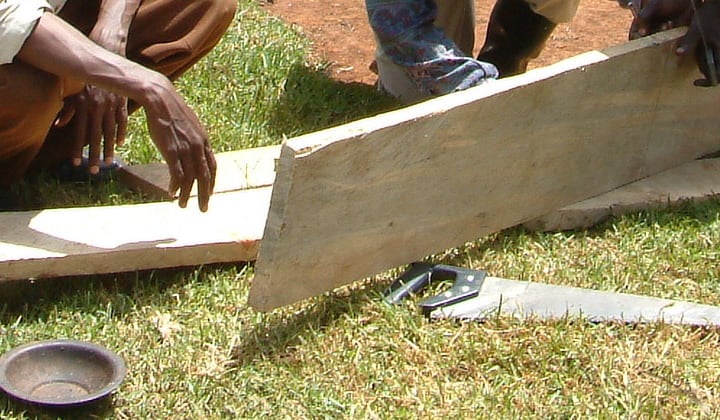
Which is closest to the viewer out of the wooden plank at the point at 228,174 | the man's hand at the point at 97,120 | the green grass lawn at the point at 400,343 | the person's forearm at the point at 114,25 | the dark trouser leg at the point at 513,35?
the green grass lawn at the point at 400,343

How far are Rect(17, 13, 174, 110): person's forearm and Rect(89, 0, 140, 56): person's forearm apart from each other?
389 millimetres

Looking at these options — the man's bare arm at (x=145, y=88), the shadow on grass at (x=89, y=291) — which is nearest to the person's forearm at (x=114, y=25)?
the man's bare arm at (x=145, y=88)

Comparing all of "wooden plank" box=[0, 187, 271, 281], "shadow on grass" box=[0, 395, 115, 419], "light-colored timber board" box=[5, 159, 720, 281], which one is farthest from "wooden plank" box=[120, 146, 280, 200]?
"shadow on grass" box=[0, 395, 115, 419]

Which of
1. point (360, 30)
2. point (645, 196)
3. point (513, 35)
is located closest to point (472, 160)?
point (645, 196)

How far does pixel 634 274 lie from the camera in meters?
3.59

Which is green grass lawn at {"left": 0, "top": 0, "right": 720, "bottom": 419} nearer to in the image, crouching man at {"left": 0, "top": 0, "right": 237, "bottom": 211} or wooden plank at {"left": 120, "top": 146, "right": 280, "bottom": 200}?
crouching man at {"left": 0, "top": 0, "right": 237, "bottom": 211}

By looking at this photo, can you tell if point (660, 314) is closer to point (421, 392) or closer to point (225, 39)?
point (421, 392)

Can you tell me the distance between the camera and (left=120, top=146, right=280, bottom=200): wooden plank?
13.0 ft

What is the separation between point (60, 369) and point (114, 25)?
112 centimetres

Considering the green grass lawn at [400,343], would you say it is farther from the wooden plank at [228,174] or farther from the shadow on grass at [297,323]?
the wooden plank at [228,174]

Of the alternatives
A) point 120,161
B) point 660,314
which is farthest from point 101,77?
point 660,314

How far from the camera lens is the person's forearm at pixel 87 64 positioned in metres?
3.13

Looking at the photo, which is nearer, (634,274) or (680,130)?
(634,274)

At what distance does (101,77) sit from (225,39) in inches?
86.2
